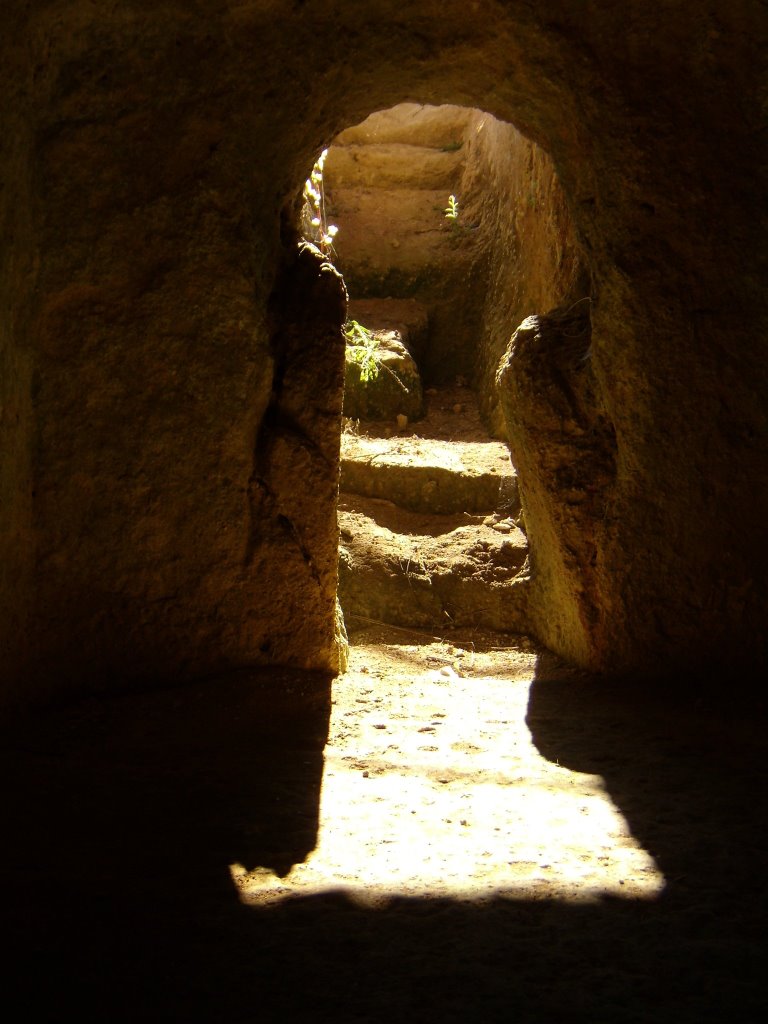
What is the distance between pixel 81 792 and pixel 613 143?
2914 millimetres

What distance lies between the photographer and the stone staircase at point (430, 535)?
5703 millimetres

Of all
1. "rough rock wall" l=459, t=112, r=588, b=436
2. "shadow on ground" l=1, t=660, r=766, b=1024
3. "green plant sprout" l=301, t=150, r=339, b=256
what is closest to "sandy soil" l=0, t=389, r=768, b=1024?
"shadow on ground" l=1, t=660, r=766, b=1024

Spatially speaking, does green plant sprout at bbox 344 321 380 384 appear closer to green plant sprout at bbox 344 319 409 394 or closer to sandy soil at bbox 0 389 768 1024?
green plant sprout at bbox 344 319 409 394

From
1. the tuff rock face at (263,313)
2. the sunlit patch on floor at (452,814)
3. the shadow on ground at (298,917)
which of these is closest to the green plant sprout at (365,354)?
the tuff rock face at (263,313)

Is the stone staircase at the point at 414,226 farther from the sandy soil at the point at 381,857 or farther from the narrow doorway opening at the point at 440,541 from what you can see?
the sandy soil at the point at 381,857

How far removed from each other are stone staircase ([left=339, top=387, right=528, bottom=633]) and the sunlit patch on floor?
1484mm

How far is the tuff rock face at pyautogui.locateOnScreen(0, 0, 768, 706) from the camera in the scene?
3.23 metres

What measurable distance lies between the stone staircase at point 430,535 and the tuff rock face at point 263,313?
6.27 feet

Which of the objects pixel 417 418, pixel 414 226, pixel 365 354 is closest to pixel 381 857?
pixel 365 354

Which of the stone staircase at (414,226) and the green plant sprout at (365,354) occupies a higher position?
the stone staircase at (414,226)

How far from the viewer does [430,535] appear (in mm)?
6324

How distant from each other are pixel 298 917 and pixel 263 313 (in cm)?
237

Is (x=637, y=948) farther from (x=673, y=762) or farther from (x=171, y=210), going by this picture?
(x=171, y=210)

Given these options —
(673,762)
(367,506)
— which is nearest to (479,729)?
(673,762)
